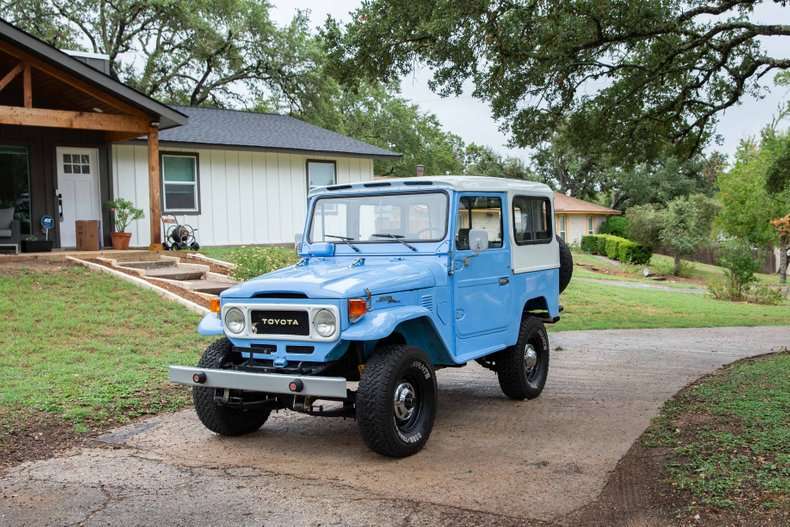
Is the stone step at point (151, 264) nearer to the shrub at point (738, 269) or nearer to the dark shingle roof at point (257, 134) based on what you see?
the dark shingle roof at point (257, 134)

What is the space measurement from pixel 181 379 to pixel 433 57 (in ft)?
24.2

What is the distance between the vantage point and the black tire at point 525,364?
732cm

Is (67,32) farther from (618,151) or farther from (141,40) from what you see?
(618,151)

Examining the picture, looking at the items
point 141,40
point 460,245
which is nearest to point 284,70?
point 141,40

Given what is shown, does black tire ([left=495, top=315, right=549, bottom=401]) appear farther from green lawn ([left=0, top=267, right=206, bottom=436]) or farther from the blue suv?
green lawn ([left=0, top=267, right=206, bottom=436])

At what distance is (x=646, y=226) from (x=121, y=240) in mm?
26730

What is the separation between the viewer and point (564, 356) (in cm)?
1033

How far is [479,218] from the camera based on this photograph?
22.4 ft

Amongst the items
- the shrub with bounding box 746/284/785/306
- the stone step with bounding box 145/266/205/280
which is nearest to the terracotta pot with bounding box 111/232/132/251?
the stone step with bounding box 145/266/205/280

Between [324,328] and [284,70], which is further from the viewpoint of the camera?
[284,70]

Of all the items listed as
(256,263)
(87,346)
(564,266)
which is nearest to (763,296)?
(256,263)

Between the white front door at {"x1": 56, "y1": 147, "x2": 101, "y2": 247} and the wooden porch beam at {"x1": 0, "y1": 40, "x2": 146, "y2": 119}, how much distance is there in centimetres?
220

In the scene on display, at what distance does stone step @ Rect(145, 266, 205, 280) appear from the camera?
14.4m

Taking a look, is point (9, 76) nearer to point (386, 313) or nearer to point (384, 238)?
point (384, 238)
